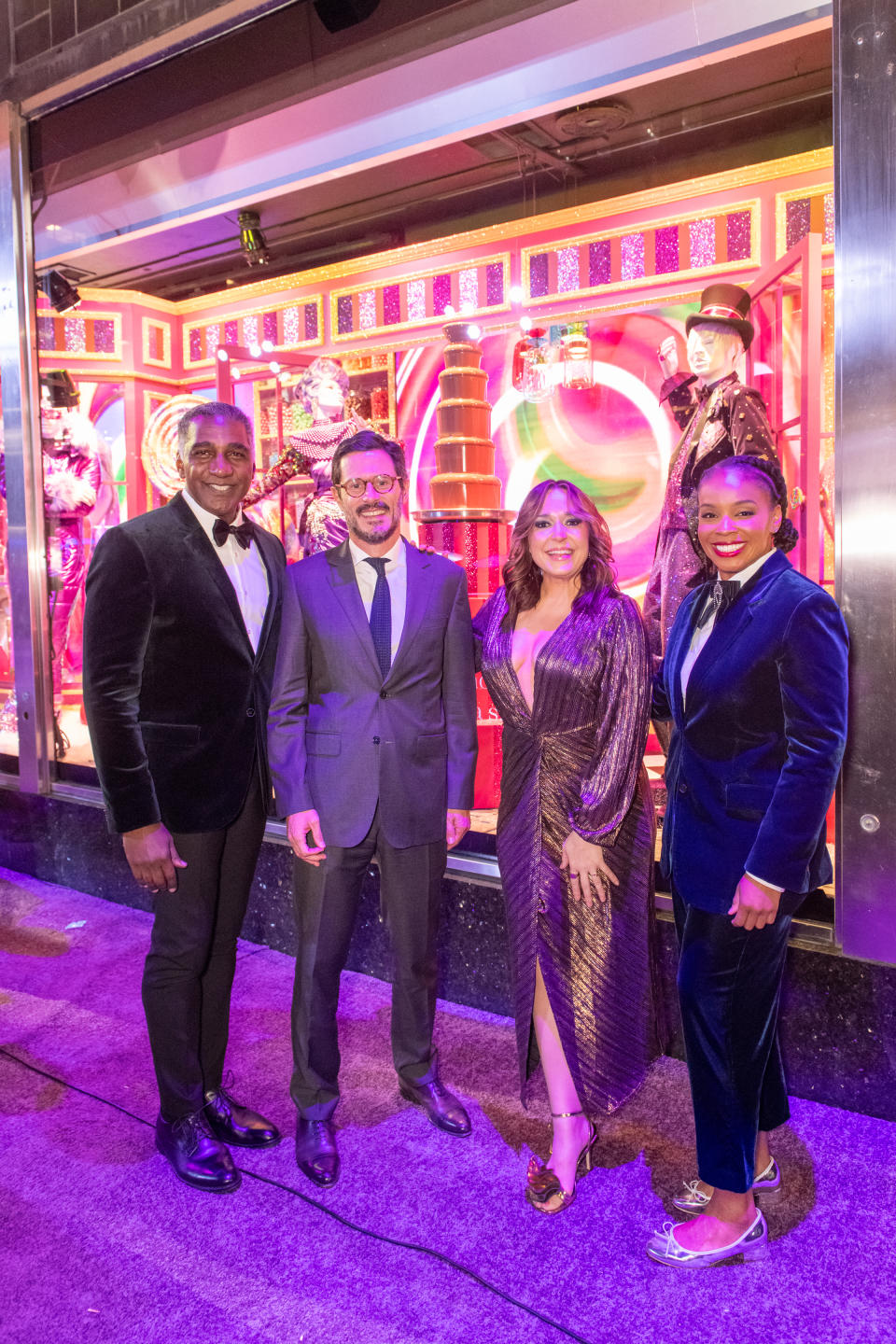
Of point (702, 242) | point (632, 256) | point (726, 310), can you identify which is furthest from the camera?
point (632, 256)

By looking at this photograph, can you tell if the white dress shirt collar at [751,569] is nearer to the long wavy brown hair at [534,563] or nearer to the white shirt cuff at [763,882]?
the long wavy brown hair at [534,563]

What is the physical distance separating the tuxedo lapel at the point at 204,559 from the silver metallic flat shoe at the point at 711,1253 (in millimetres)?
1631

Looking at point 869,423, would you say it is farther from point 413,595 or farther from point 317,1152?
point 317,1152

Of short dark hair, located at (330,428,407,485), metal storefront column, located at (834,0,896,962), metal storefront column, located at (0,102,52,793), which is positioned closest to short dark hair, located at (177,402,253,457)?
short dark hair, located at (330,428,407,485)

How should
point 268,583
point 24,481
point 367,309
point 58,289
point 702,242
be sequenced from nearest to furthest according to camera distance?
point 268,583
point 24,481
point 58,289
point 702,242
point 367,309

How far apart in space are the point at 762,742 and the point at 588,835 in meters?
0.46

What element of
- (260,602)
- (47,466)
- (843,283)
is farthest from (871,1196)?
(47,466)

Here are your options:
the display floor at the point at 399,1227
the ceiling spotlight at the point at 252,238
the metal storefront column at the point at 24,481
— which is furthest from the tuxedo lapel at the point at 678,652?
the ceiling spotlight at the point at 252,238

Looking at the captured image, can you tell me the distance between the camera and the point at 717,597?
1949 mm

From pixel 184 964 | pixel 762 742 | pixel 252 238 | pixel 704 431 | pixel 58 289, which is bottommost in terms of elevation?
pixel 184 964

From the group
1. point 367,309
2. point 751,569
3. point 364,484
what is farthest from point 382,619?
point 367,309

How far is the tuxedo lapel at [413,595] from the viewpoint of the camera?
2.30m

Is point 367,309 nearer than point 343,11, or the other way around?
point 343,11

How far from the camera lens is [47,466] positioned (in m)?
4.70
